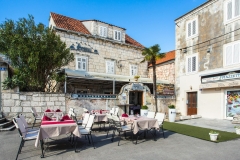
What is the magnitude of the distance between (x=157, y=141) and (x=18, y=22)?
9895mm

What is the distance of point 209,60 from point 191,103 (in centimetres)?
376

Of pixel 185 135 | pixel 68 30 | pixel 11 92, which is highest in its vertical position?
pixel 68 30

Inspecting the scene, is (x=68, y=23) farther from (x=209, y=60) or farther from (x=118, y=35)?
(x=209, y=60)

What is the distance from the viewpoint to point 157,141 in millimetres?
6141

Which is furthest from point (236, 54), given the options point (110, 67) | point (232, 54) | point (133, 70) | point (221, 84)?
point (110, 67)

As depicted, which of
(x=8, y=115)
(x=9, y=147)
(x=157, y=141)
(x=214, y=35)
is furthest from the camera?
(x=214, y=35)

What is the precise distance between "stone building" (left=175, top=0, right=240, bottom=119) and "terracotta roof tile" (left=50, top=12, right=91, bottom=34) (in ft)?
28.5

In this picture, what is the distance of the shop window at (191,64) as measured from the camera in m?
13.5

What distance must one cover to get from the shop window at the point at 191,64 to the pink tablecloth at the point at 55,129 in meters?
11.4

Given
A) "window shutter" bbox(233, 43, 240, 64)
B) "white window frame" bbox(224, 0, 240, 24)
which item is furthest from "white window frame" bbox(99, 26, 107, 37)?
"window shutter" bbox(233, 43, 240, 64)

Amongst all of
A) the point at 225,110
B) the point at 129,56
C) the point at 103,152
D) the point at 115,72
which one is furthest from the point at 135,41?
the point at 103,152

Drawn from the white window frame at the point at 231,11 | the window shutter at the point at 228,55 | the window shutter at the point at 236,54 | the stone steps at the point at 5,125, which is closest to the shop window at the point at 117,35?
the white window frame at the point at 231,11

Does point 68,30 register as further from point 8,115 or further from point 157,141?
point 157,141

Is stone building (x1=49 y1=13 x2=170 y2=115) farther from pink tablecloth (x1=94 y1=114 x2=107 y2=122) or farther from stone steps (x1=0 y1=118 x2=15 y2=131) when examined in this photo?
stone steps (x1=0 y1=118 x2=15 y2=131)
